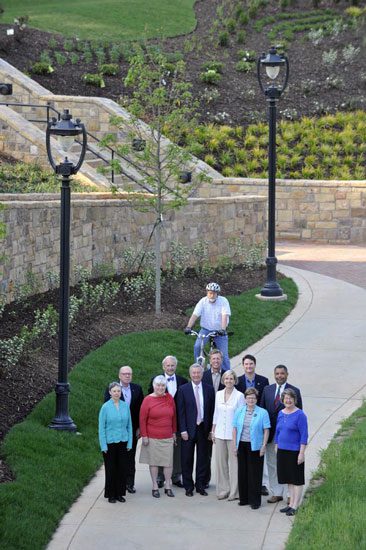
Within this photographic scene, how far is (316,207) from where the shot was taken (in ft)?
96.6

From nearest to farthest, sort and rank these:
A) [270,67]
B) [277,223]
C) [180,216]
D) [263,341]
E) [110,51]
Answer: 1. [263,341]
2. [270,67]
3. [180,216]
4. [277,223]
5. [110,51]

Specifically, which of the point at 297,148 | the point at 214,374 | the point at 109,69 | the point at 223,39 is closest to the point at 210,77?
the point at 109,69

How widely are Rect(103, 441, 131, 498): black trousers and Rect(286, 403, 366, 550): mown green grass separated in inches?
69.2

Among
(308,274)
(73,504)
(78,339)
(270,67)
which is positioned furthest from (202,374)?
(308,274)

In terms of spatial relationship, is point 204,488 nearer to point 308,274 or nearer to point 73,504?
point 73,504

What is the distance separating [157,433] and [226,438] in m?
0.68

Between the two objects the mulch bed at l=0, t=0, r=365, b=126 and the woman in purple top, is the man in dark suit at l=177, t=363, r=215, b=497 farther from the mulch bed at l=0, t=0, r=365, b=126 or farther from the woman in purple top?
the mulch bed at l=0, t=0, r=365, b=126

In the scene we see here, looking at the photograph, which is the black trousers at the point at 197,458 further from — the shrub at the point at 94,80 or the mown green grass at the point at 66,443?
the shrub at the point at 94,80

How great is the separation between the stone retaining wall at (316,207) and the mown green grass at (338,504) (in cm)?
1568

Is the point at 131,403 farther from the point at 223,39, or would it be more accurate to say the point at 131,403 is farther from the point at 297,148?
the point at 223,39

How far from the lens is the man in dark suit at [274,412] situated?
12391 millimetres

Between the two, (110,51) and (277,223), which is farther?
(110,51)

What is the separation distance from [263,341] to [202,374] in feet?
20.5

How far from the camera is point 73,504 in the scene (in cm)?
1219
